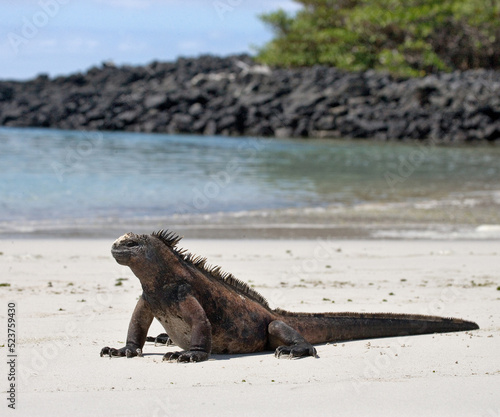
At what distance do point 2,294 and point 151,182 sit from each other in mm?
12954

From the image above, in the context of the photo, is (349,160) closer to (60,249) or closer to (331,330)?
(60,249)

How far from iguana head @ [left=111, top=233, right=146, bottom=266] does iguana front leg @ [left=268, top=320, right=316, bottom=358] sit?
1.07 meters

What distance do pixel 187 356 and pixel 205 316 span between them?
12.9 inches

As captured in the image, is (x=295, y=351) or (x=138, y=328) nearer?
(x=295, y=351)

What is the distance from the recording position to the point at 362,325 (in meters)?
5.83

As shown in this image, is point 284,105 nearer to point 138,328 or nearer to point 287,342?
point 287,342

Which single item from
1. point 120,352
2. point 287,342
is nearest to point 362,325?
point 287,342

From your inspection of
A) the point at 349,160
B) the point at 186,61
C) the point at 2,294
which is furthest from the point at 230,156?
the point at 186,61

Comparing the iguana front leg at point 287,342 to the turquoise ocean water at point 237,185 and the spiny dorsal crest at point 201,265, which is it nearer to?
the spiny dorsal crest at point 201,265

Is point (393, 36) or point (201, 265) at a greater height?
point (393, 36)

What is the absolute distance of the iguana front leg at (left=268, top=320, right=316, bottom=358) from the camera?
527 centimetres

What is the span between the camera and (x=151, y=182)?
20.1 metres

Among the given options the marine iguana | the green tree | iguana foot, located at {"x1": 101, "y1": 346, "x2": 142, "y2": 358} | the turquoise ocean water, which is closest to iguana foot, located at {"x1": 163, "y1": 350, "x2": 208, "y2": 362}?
the marine iguana

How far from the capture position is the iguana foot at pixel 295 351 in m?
5.25
